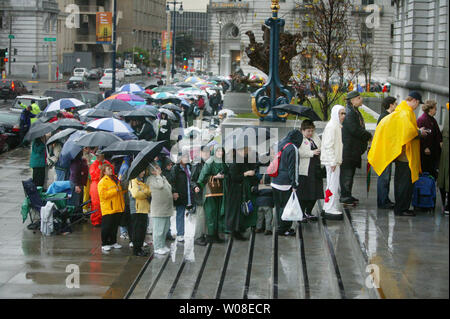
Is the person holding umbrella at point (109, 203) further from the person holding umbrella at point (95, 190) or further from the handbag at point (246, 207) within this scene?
the handbag at point (246, 207)

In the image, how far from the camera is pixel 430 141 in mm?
11383

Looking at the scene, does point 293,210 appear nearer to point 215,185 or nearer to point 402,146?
point 215,185

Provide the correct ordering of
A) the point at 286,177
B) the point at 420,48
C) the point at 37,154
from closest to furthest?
the point at 286,177 < the point at 37,154 < the point at 420,48

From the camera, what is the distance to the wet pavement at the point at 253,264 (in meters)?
8.82

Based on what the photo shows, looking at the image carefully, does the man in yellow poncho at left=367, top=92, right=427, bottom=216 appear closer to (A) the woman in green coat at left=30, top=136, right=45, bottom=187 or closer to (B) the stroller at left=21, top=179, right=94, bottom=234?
(B) the stroller at left=21, top=179, right=94, bottom=234

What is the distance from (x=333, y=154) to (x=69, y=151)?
6.13 metres

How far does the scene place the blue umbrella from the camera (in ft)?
50.2

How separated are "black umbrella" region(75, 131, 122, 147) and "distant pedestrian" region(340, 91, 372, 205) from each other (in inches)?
182

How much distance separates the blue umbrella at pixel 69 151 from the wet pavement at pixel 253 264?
2332 mm

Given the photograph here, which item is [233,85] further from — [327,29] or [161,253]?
[161,253]

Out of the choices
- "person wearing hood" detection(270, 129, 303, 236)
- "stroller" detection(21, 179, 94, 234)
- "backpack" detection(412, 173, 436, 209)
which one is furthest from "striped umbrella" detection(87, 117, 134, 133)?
"backpack" detection(412, 173, 436, 209)

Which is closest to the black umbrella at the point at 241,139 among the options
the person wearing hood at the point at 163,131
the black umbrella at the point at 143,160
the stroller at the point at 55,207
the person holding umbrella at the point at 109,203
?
the black umbrella at the point at 143,160

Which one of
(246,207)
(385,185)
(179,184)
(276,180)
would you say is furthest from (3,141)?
(385,185)
